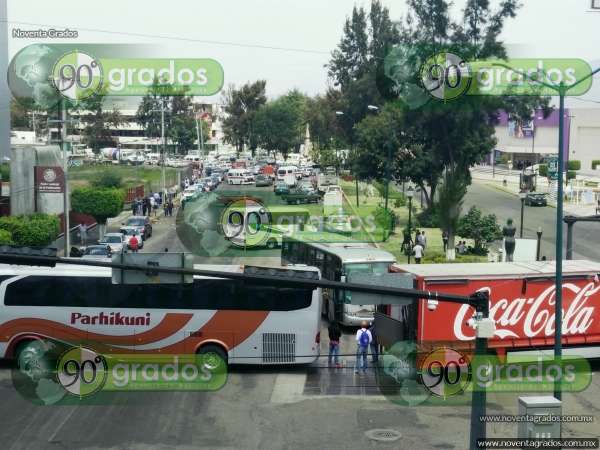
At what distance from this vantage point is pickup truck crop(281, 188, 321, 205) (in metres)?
65.0

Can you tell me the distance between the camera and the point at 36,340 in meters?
22.0

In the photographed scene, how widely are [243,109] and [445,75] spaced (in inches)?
2717

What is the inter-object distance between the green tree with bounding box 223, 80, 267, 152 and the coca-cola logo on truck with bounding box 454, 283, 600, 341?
97.5m

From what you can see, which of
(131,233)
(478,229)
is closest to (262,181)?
(131,233)

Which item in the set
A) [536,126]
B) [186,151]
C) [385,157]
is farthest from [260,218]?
[186,151]

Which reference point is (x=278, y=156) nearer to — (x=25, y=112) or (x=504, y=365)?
(x=25, y=112)

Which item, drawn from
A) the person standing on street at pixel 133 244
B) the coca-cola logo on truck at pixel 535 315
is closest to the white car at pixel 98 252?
the person standing on street at pixel 133 244

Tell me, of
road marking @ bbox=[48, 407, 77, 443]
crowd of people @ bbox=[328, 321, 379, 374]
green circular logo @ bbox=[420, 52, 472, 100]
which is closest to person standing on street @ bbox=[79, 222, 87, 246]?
green circular logo @ bbox=[420, 52, 472, 100]

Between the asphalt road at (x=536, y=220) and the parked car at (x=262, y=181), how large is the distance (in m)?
19.0

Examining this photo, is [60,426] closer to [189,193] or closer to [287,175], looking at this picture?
[189,193]

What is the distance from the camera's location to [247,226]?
46219mm

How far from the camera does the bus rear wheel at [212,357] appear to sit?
2203 centimetres

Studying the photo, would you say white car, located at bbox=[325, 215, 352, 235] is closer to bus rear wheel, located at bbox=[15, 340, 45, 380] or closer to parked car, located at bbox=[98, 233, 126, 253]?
parked car, located at bbox=[98, 233, 126, 253]

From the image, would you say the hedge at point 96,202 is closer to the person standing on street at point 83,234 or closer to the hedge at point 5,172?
the person standing on street at point 83,234
